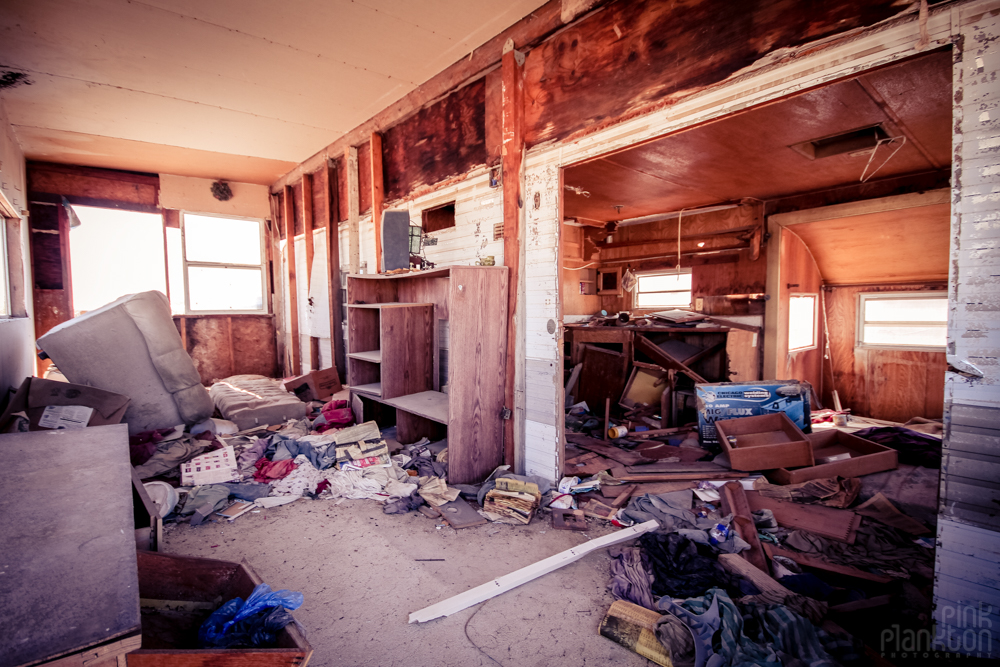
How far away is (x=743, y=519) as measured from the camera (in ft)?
9.00

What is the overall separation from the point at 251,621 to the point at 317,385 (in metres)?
4.95

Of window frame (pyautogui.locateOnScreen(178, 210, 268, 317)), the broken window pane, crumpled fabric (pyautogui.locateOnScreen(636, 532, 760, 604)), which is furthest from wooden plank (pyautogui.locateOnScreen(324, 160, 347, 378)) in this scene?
crumpled fabric (pyautogui.locateOnScreen(636, 532, 760, 604))

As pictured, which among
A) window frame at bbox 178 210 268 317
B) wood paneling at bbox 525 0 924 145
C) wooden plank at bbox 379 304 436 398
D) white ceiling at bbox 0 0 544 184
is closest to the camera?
wood paneling at bbox 525 0 924 145

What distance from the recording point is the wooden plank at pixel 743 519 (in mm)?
2459

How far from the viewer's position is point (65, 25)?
11.4 ft

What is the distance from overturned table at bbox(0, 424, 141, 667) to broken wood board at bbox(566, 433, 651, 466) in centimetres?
351

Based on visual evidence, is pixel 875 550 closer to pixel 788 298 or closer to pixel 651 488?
pixel 651 488

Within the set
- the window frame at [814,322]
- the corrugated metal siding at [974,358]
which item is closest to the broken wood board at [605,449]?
the corrugated metal siding at [974,358]

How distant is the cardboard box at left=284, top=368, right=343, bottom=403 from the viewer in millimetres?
6048

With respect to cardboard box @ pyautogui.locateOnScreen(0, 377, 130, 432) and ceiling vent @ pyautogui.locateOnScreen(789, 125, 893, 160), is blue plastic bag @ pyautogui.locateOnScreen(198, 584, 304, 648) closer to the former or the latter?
cardboard box @ pyautogui.locateOnScreen(0, 377, 130, 432)

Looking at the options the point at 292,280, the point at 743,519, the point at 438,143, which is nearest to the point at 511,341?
the point at 743,519

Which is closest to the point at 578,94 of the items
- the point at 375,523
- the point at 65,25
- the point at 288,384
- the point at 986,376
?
the point at 986,376

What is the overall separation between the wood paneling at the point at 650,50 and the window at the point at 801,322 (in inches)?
184

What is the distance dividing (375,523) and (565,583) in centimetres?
141
